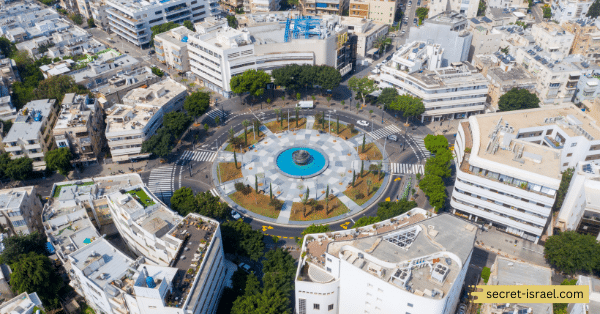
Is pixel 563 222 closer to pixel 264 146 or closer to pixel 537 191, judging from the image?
pixel 537 191

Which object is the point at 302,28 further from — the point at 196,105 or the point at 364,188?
the point at 364,188

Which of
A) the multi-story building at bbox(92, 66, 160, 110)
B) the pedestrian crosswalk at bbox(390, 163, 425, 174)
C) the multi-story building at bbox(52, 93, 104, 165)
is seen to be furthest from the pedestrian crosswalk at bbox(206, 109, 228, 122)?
the pedestrian crosswalk at bbox(390, 163, 425, 174)

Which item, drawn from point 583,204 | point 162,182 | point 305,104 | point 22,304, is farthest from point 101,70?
point 583,204

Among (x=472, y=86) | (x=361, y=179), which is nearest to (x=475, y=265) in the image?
(x=361, y=179)

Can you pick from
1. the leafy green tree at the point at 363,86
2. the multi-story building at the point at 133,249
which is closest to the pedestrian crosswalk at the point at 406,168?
the leafy green tree at the point at 363,86

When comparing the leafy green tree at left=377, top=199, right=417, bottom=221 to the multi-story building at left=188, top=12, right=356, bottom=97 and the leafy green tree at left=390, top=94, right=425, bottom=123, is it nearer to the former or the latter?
the leafy green tree at left=390, top=94, right=425, bottom=123
